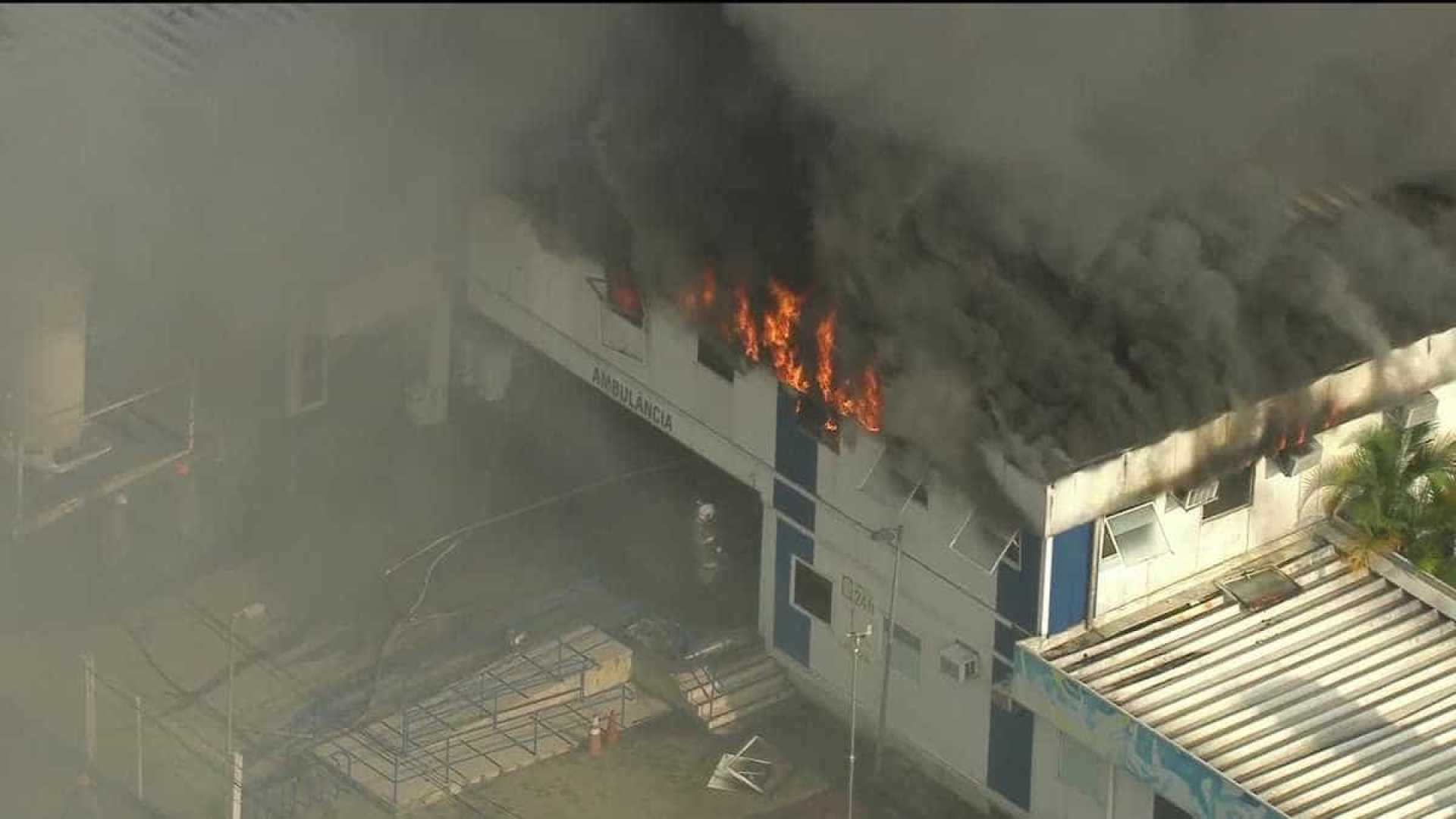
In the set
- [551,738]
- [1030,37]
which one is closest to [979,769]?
[551,738]

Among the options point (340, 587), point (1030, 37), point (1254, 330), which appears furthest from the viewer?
point (340, 587)

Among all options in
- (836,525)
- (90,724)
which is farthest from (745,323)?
(90,724)

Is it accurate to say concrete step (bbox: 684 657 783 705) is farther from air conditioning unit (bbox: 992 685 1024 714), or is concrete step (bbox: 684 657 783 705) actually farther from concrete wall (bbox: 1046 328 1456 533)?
concrete wall (bbox: 1046 328 1456 533)

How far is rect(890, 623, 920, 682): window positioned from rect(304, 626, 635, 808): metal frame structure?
4.52m

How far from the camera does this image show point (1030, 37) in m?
73.9

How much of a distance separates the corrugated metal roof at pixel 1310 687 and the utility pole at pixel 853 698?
11.0 feet

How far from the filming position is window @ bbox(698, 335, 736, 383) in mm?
82625

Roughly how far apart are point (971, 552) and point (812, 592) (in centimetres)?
417

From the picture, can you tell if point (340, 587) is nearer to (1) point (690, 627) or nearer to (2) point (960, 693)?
(1) point (690, 627)

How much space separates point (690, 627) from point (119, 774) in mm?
9269

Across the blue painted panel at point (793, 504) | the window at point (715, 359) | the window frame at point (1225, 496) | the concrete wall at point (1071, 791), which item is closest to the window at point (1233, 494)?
the window frame at point (1225, 496)

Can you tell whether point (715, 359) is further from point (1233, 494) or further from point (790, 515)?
point (1233, 494)

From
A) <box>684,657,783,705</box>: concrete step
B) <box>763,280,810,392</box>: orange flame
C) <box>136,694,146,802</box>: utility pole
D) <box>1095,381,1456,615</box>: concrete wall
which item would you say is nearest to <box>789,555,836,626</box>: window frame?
<box>684,657,783,705</box>: concrete step

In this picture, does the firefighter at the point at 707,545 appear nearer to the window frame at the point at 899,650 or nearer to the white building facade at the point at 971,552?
the white building facade at the point at 971,552
